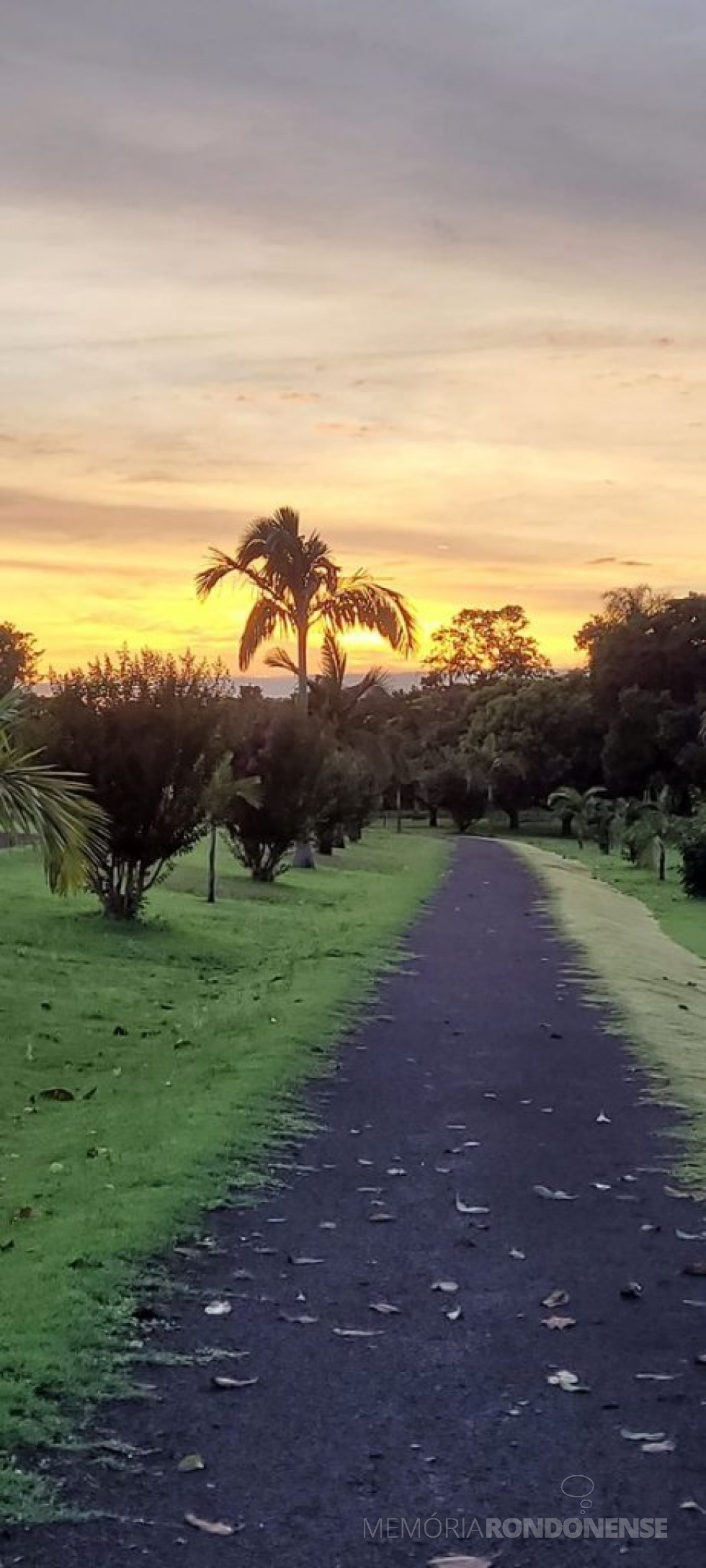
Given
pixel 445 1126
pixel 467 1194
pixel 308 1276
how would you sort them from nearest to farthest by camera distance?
1. pixel 308 1276
2. pixel 467 1194
3. pixel 445 1126

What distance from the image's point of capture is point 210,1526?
151 inches

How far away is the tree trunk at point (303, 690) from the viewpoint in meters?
34.2

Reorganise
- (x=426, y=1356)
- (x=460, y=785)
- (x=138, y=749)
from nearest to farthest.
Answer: (x=426, y=1356) < (x=138, y=749) < (x=460, y=785)

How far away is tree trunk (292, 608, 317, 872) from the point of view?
112ft

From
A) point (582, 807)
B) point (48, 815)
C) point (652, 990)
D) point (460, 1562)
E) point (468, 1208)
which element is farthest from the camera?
point (582, 807)

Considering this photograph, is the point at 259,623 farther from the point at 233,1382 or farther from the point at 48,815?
the point at 233,1382

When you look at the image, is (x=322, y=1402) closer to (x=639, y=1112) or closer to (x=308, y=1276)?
(x=308, y=1276)

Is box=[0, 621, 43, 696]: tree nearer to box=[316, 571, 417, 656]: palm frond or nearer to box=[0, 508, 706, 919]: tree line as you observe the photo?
box=[0, 508, 706, 919]: tree line

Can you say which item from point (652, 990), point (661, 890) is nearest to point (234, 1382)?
point (652, 990)

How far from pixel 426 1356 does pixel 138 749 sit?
49.0 feet

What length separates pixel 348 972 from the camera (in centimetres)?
1556

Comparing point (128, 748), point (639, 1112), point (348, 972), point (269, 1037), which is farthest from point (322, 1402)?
point (128, 748)

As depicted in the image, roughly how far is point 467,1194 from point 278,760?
22398mm

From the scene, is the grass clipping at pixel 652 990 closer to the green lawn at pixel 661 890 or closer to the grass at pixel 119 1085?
the green lawn at pixel 661 890
